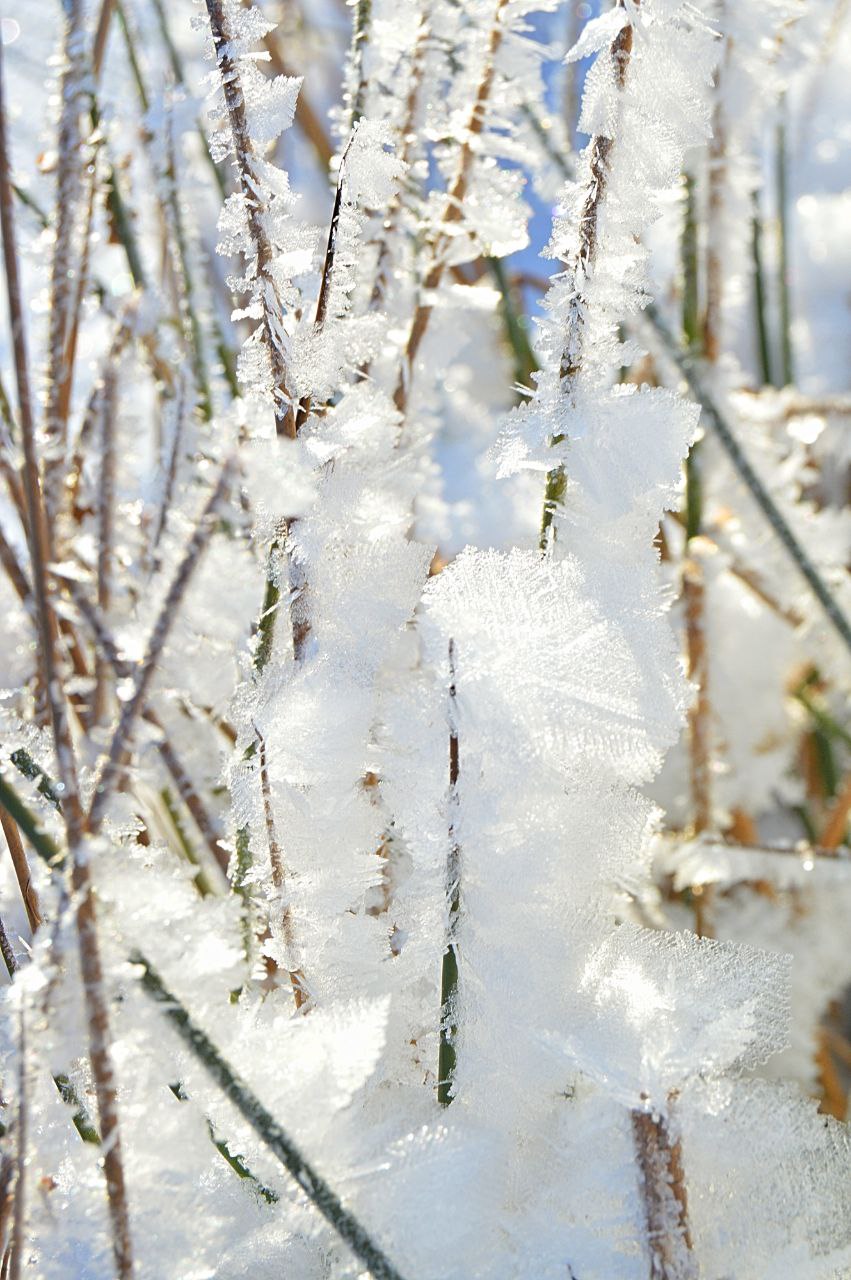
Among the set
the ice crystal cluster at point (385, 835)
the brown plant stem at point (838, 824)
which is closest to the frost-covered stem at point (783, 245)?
the brown plant stem at point (838, 824)

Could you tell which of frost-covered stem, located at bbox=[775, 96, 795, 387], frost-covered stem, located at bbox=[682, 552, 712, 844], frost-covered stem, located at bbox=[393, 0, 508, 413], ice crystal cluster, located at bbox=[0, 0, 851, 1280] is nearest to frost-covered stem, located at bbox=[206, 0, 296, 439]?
ice crystal cluster, located at bbox=[0, 0, 851, 1280]

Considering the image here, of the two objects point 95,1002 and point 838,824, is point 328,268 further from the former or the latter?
point 838,824

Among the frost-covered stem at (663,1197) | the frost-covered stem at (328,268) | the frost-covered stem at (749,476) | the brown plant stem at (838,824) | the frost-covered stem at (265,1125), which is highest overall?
the frost-covered stem at (328,268)

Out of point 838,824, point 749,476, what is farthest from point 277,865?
point 838,824

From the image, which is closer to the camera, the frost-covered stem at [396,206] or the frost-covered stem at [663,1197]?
the frost-covered stem at [663,1197]

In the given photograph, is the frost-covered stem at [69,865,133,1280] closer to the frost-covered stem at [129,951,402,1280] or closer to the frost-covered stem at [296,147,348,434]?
the frost-covered stem at [129,951,402,1280]

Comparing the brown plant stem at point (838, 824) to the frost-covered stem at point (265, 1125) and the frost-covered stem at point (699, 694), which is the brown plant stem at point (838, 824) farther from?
the frost-covered stem at point (265, 1125)

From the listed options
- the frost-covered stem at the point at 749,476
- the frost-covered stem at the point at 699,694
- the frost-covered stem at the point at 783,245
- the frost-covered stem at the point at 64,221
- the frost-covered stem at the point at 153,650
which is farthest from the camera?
the frost-covered stem at the point at 783,245
